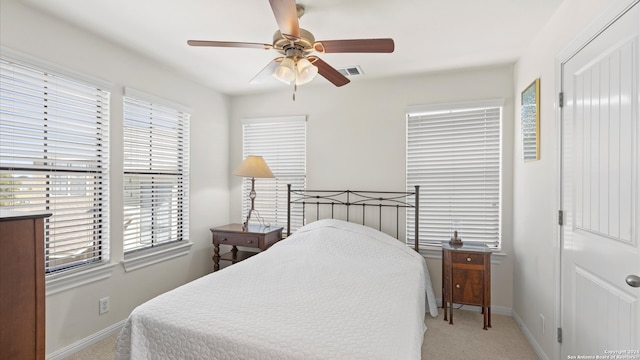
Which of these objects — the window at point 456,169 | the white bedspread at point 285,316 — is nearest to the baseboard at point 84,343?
the white bedspread at point 285,316

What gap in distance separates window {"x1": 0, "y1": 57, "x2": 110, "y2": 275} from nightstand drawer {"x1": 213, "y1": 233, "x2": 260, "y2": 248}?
1143 millimetres

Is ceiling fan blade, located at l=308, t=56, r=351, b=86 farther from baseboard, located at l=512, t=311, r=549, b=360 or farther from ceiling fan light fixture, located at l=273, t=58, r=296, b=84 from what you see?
baseboard, located at l=512, t=311, r=549, b=360

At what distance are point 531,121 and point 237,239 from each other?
309cm

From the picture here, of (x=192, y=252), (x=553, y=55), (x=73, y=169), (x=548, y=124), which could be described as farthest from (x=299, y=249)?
(x=553, y=55)

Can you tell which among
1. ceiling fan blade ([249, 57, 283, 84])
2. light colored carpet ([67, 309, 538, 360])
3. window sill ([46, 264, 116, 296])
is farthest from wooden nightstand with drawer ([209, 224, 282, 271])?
ceiling fan blade ([249, 57, 283, 84])

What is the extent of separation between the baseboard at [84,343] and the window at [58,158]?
1.90 ft

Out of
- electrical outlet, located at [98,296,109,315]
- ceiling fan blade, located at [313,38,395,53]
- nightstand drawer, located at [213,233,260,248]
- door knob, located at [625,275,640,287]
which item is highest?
ceiling fan blade, located at [313,38,395,53]

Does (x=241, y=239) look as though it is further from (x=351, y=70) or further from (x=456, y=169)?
(x=456, y=169)

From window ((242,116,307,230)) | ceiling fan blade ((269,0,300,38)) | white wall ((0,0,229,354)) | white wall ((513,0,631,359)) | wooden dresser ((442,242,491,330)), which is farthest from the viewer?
window ((242,116,307,230))

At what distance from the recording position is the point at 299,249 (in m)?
2.68

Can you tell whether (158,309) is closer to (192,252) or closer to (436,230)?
(192,252)

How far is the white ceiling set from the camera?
6.41ft

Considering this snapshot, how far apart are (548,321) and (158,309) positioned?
254cm

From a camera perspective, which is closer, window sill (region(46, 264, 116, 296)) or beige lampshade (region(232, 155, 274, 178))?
window sill (region(46, 264, 116, 296))
